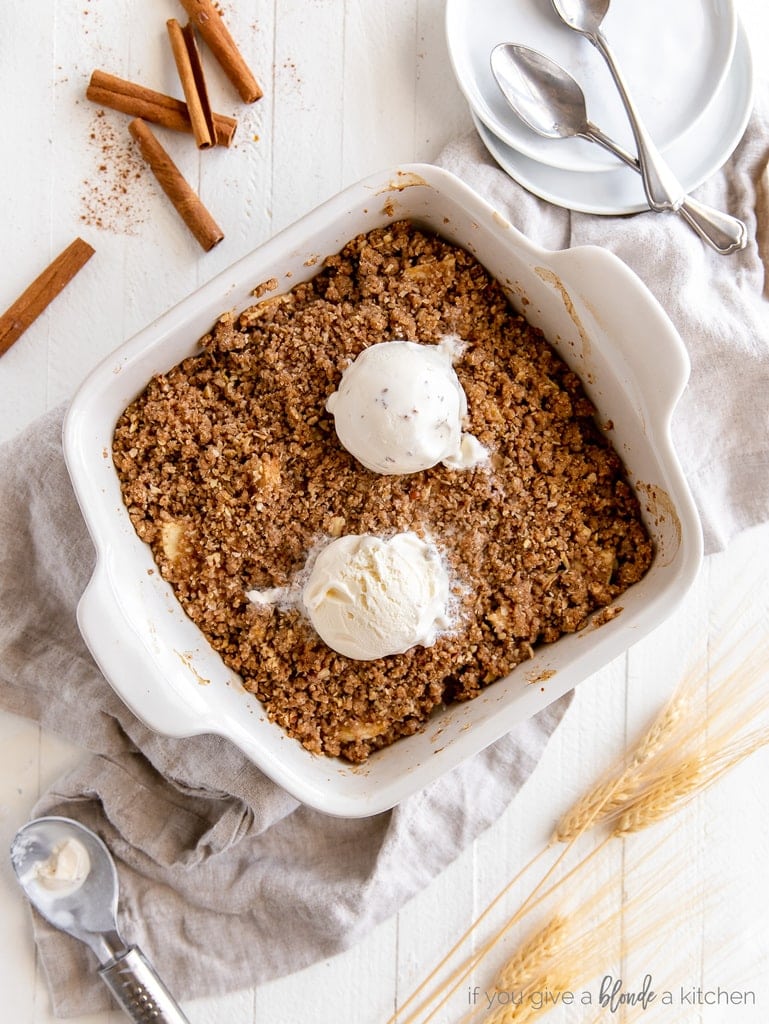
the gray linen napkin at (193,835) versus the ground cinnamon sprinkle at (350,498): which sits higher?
the ground cinnamon sprinkle at (350,498)

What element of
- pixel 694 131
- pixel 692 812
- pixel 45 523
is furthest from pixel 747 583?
pixel 45 523

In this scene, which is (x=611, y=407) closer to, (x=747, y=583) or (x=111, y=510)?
(x=747, y=583)

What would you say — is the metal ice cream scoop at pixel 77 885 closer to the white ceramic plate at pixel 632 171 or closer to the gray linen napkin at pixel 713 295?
the gray linen napkin at pixel 713 295

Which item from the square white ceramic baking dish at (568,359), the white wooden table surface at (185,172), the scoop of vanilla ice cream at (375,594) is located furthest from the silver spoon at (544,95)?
the scoop of vanilla ice cream at (375,594)

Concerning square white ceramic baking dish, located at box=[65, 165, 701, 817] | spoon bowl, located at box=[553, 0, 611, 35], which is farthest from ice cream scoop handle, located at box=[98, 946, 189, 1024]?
spoon bowl, located at box=[553, 0, 611, 35]

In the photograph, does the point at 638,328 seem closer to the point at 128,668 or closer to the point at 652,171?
the point at 652,171
